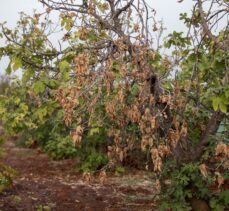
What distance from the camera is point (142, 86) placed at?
363 cm

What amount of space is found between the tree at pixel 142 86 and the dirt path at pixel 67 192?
49.1 inches

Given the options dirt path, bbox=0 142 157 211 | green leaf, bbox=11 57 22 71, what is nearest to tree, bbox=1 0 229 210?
green leaf, bbox=11 57 22 71

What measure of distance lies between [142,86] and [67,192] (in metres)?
3.35

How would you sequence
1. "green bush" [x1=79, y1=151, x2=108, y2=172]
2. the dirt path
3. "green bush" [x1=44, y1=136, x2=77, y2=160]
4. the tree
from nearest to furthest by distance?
the tree → the dirt path → "green bush" [x1=79, y1=151, x2=108, y2=172] → "green bush" [x1=44, y1=136, x2=77, y2=160]

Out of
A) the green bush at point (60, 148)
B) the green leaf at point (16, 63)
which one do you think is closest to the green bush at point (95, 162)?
the green bush at point (60, 148)

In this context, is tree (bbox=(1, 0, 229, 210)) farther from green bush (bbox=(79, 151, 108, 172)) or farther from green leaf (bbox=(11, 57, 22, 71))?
green bush (bbox=(79, 151, 108, 172))

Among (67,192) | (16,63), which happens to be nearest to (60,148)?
(67,192)

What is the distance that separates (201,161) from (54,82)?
190cm

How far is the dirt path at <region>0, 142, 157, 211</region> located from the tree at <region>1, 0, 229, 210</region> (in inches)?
49.1

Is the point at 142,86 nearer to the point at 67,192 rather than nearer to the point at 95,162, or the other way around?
the point at 67,192

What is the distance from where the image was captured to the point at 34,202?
230 inches

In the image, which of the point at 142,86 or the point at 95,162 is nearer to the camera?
the point at 142,86

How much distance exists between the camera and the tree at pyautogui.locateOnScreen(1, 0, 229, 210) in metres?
3.33

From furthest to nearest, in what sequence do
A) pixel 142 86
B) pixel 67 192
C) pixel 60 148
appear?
pixel 60 148 → pixel 67 192 → pixel 142 86
